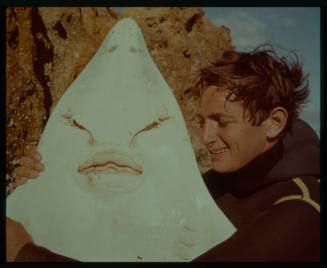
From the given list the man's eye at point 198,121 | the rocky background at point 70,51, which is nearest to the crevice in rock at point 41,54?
the rocky background at point 70,51

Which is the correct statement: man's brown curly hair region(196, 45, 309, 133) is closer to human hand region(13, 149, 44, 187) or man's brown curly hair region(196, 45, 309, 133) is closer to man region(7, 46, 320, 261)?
man region(7, 46, 320, 261)

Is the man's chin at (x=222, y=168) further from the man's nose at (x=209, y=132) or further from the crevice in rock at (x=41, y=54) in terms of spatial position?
the crevice in rock at (x=41, y=54)

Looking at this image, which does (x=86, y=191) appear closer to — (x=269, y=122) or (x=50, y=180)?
(x=50, y=180)

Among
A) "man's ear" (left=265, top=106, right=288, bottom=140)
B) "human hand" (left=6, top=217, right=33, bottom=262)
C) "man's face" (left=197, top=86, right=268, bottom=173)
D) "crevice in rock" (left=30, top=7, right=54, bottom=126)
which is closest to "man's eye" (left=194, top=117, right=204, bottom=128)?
"man's face" (left=197, top=86, right=268, bottom=173)

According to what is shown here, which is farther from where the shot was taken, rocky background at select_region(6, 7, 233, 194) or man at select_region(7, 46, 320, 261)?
rocky background at select_region(6, 7, 233, 194)

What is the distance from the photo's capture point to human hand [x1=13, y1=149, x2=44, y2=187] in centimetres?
534

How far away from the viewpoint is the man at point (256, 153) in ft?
17.1

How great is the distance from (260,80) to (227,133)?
51 cm

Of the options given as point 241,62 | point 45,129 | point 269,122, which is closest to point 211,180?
point 269,122

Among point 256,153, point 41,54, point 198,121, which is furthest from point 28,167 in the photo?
point 256,153

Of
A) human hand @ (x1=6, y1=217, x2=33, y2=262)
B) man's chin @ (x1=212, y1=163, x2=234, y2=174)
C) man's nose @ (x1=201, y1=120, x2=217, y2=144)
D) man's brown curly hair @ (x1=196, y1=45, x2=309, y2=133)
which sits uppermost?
man's brown curly hair @ (x1=196, y1=45, x2=309, y2=133)

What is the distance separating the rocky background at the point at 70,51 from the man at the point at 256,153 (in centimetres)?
12

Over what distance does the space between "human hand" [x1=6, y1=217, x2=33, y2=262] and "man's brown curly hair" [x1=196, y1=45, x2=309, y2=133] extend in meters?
1.83

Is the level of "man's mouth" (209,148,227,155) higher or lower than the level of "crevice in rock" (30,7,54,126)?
lower
